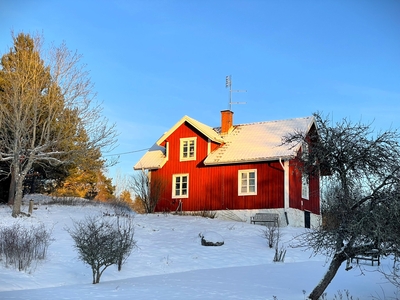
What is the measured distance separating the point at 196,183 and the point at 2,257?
14.9 m

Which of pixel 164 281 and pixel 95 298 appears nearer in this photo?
pixel 95 298

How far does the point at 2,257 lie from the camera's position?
1431cm

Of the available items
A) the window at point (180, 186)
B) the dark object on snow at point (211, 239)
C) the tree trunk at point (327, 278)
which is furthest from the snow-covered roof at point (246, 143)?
the tree trunk at point (327, 278)

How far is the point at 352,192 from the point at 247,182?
1608 centimetres

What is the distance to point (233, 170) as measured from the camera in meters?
27.0

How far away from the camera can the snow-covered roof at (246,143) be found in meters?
26.0

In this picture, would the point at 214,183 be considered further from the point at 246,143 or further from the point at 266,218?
the point at 266,218

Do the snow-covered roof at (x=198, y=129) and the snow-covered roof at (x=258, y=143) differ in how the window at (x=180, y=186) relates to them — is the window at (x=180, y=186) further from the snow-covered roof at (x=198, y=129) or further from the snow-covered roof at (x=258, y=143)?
the snow-covered roof at (x=198, y=129)

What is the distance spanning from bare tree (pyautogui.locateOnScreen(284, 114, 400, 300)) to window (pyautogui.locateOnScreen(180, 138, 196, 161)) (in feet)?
57.0

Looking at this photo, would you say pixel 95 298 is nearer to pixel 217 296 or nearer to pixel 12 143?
pixel 217 296

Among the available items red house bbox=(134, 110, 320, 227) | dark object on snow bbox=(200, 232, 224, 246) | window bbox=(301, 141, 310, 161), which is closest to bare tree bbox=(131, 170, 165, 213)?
red house bbox=(134, 110, 320, 227)

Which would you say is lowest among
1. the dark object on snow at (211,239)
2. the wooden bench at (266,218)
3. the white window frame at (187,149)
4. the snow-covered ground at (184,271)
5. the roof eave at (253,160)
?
the snow-covered ground at (184,271)

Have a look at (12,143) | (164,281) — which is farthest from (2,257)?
(12,143)

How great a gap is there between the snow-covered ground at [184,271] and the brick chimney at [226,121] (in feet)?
28.2
